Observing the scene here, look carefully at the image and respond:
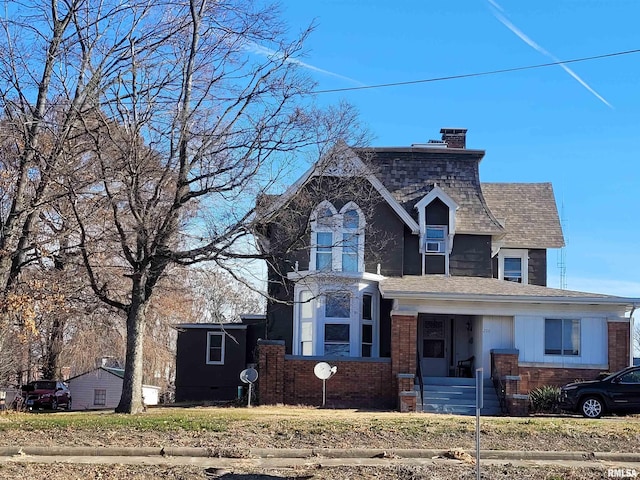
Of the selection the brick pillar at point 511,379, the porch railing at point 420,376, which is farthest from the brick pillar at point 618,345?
the porch railing at point 420,376

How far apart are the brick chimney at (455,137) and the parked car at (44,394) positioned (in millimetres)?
20043

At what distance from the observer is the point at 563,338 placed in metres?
25.6

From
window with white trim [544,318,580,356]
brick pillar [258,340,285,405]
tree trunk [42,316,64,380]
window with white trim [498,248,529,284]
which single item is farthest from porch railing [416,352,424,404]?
tree trunk [42,316,64,380]

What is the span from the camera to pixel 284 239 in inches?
869

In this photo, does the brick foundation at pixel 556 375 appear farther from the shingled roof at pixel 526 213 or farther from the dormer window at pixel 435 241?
the shingled roof at pixel 526 213

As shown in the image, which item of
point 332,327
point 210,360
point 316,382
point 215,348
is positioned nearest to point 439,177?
point 332,327

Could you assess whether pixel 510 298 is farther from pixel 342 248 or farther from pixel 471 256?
pixel 342 248

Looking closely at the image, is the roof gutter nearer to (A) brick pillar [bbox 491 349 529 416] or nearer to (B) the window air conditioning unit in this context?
(A) brick pillar [bbox 491 349 529 416]

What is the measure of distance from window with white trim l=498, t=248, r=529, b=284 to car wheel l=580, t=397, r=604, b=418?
37.7ft

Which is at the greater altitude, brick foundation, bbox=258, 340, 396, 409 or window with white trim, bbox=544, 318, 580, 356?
window with white trim, bbox=544, 318, 580, 356

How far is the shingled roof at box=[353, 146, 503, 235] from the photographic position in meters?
30.3

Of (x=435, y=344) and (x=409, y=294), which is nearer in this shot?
(x=409, y=294)

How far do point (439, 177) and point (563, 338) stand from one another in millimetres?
8460

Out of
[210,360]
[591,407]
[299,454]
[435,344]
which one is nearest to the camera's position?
[299,454]
